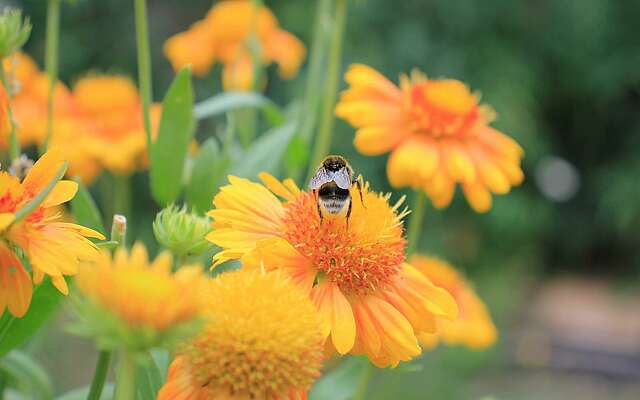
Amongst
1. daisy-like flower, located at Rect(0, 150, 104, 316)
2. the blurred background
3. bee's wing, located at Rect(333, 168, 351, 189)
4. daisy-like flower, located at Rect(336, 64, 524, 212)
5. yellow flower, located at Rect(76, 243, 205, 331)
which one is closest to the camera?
yellow flower, located at Rect(76, 243, 205, 331)

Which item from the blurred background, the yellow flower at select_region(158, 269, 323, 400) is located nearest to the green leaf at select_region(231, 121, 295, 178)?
the yellow flower at select_region(158, 269, 323, 400)

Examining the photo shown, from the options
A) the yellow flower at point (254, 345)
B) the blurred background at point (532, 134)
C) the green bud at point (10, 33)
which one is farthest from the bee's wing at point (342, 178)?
the blurred background at point (532, 134)

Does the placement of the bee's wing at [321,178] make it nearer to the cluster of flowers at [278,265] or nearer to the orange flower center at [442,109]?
the cluster of flowers at [278,265]

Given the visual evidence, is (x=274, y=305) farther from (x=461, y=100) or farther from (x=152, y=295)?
(x=461, y=100)

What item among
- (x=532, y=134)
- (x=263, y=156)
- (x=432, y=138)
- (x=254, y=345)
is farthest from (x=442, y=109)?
(x=532, y=134)

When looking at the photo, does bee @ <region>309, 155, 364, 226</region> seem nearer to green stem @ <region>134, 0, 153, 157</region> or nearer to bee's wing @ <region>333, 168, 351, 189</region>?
bee's wing @ <region>333, 168, 351, 189</region>

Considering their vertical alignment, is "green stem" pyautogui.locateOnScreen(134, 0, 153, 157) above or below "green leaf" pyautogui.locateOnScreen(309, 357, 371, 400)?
above
